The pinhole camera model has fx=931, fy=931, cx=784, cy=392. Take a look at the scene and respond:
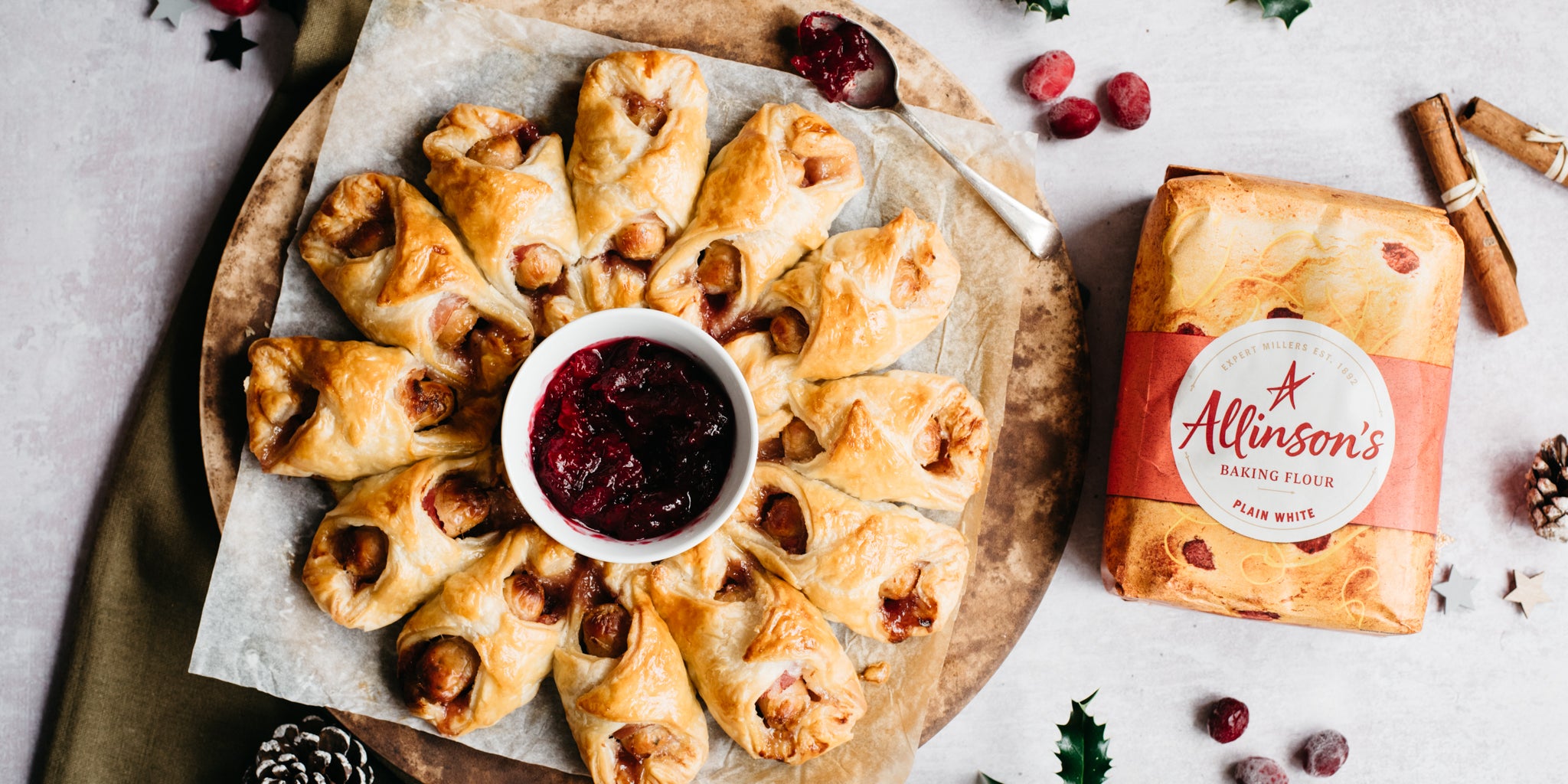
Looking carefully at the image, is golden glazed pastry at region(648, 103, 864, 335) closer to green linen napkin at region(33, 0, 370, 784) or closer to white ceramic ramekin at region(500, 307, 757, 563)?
white ceramic ramekin at region(500, 307, 757, 563)

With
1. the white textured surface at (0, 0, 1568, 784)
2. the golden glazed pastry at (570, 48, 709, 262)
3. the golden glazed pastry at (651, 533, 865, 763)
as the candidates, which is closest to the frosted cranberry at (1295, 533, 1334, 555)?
the white textured surface at (0, 0, 1568, 784)

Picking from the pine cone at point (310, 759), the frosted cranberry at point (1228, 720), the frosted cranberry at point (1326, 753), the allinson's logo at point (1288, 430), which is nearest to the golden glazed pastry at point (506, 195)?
the pine cone at point (310, 759)

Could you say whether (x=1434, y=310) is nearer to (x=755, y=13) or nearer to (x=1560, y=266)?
(x=1560, y=266)

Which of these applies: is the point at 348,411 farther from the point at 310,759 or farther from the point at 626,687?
the point at 310,759

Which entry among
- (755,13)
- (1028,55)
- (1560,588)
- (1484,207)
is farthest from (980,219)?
(1560,588)

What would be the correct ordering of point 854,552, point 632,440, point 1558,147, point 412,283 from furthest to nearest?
point 1558,147, point 854,552, point 412,283, point 632,440

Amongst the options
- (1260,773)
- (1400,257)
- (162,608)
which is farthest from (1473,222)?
(162,608)
